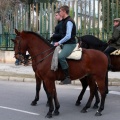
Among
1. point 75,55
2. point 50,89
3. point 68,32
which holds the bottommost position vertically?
point 50,89

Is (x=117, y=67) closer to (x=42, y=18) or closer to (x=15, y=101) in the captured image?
(x=15, y=101)

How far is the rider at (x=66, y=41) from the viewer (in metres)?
7.85

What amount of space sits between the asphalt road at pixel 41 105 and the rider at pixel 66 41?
99 centimetres

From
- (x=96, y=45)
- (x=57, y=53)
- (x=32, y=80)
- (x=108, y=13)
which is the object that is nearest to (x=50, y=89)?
(x=57, y=53)

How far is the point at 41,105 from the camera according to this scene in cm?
931

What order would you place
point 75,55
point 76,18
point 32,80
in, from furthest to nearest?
point 76,18 < point 32,80 < point 75,55

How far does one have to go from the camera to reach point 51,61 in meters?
7.91

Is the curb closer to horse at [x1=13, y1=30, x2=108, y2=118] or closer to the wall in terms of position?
horse at [x1=13, y1=30, x2=108, y2=118]

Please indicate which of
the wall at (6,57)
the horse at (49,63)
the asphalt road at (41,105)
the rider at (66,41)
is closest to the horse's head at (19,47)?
the horse at (49,63)

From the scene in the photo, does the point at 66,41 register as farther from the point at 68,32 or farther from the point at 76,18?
the point at 76,18

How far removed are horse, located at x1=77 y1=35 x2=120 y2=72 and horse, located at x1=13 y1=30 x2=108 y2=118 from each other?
1.21 m

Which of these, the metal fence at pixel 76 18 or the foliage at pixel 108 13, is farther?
the metal fence at pixel 76 18

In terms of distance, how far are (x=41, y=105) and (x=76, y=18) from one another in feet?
30.9

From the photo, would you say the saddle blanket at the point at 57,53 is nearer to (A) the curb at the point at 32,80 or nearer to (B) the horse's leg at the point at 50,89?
(B) the horse's leg at the point at 50,89
